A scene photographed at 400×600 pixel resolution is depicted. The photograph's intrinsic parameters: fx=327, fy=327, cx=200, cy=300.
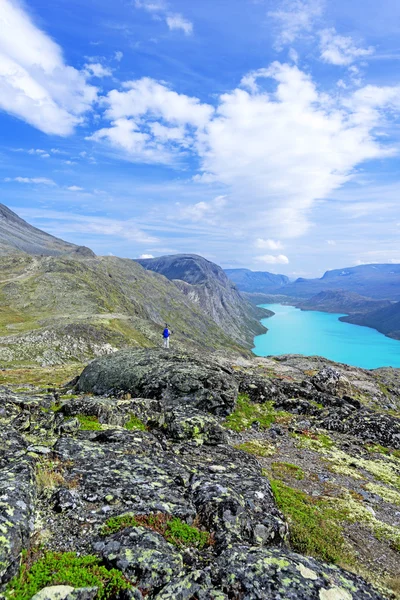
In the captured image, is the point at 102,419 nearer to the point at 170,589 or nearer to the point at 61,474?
the point at 61,474

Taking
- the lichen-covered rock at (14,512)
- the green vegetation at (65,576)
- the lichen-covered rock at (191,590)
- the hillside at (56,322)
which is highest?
the lichen-covered rock at (14,512)

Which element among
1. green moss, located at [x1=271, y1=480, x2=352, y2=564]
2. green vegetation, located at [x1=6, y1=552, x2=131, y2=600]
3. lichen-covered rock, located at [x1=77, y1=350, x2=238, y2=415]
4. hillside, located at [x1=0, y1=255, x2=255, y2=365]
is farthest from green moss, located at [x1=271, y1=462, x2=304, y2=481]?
hillside, located at [x1=0, y1=255, x2=255, y2=365]

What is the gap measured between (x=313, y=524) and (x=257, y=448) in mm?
8016

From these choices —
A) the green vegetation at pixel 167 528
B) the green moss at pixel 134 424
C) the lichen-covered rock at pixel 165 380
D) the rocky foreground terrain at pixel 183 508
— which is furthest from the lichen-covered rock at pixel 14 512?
the lichen-covered rock at pixel 165 380

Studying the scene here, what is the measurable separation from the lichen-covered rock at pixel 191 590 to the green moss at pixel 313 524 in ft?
14.9

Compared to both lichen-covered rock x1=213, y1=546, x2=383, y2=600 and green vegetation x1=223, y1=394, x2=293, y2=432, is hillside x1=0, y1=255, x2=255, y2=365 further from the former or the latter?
lichen-covered rock x1=213, y1=546, x2=383, y2=600

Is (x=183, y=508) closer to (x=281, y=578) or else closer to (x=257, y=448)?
(x=281, y=578)

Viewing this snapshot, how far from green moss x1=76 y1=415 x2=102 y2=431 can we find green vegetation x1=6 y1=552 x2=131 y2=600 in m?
8.27

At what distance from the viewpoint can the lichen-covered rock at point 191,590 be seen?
6.72 meters

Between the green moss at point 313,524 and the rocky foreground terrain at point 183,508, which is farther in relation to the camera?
the green moss at point 313,524

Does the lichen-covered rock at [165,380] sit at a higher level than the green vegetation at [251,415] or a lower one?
higher

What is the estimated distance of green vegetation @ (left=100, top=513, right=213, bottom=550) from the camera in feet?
27.5

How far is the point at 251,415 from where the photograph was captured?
25.2 metres

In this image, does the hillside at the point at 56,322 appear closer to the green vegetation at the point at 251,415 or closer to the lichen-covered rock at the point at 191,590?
the green vegetation at the point at 251,415
